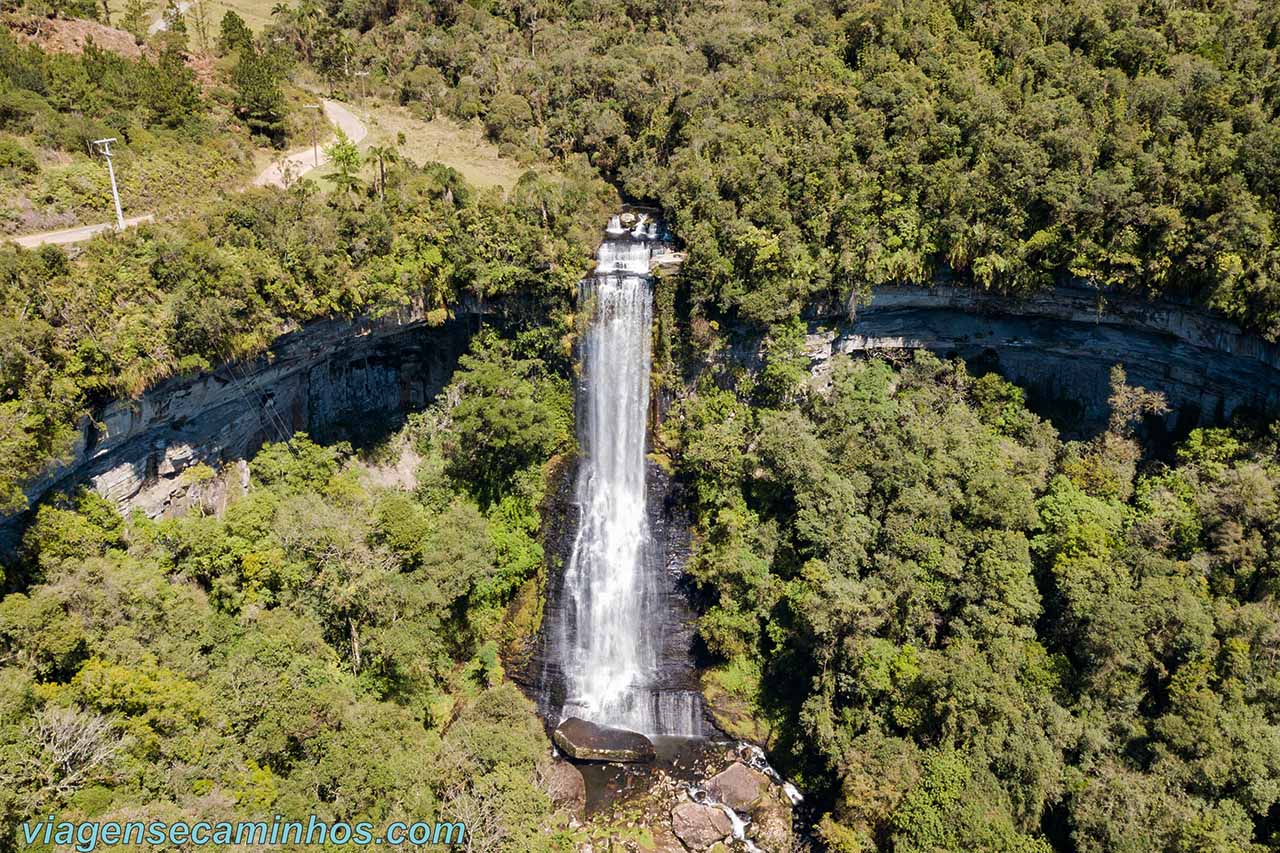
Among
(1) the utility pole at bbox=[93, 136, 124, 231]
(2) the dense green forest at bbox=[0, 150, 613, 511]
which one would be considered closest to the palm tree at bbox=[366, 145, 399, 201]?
(2) the dense green forest at bbox=[0, 150, 613, 511]

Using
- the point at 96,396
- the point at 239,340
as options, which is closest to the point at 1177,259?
the point at 239,340

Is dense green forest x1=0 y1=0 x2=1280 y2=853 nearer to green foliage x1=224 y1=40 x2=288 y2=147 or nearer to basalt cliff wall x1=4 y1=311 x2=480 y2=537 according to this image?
green foliage x1=224 y1=40 x2=288 y2=147

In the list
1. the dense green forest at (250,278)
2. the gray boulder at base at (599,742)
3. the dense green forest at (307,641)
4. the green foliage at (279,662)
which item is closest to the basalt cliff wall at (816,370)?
the dense green forest at (250,278)

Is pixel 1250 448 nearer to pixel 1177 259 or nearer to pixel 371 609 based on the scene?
pixel 1177 259

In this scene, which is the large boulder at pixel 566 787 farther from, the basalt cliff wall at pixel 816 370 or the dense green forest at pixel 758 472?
the basalt cliff wall at pixel 816 370

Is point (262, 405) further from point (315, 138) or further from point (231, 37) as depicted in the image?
point (231, 37)

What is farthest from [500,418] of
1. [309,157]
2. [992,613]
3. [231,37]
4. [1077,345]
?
[231,37]
